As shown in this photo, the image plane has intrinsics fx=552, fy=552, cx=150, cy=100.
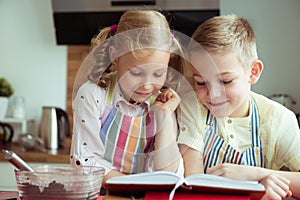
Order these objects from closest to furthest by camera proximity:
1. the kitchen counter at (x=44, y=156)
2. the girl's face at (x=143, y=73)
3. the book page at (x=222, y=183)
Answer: the book page at (x=222, y=183)
the girl's face at (x=143, y=73)
the kitchen counter at (x=44, y=156)

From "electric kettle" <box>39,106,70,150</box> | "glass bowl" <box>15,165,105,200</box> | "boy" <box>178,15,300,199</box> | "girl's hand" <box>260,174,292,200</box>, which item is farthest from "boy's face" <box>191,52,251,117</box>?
"electric kettle" <box>39,106,70,150</box>

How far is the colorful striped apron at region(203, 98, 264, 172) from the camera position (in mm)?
1416

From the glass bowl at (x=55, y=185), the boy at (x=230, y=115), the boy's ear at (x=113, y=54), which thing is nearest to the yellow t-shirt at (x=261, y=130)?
the boy at (x=230, y=115)

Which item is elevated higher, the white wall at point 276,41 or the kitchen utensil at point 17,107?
the white wall at point 276,41

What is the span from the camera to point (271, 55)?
10.4 feet

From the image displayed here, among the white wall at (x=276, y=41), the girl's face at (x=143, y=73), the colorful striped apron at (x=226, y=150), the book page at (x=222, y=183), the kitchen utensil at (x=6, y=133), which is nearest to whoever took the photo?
the book page at (x=222, y=183)

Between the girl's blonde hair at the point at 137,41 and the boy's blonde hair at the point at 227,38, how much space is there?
7cm

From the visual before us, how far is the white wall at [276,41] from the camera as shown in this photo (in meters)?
3.14

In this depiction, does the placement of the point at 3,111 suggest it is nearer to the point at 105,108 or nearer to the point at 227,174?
the point at 105,108

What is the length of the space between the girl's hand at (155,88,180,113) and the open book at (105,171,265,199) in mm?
290

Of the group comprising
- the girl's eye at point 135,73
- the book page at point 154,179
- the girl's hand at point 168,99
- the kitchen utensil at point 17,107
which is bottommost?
the kitchen utensil at point 17,107

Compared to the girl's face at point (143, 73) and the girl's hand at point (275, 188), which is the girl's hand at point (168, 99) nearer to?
the girl's face at point (143, 73)

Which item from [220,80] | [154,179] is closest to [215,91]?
[220,80]

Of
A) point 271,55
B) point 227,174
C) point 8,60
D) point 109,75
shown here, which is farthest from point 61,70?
point 227,174
